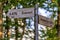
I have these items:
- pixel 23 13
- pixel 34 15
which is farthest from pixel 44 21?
pixel 23 13

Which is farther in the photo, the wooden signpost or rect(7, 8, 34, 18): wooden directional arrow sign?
rect(7, 8, 34, 18): wooden directional arrow sign

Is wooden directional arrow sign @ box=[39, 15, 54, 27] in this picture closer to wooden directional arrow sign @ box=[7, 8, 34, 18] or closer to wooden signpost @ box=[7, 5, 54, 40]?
wooden signpost @ box=[7, 5, 54, 40]

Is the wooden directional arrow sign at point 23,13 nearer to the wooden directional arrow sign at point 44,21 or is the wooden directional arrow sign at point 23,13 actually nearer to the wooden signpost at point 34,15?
the wooden signpost at point 34,15

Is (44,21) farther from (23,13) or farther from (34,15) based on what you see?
(23,13)

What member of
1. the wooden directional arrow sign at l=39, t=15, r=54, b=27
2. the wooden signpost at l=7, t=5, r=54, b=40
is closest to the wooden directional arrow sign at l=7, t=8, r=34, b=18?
the wooden signpost at l=7, t=5, r=54, b=40

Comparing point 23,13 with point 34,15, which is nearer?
point 34,15

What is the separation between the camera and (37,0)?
5.50 metres

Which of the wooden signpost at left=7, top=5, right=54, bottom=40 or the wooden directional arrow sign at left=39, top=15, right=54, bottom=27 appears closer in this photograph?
the wooden signpost at left=7, top=5, right=54, bottom=40

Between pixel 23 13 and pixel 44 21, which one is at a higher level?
pixel 23 13

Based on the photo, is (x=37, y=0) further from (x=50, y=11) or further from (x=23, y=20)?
(x=23, y=20)

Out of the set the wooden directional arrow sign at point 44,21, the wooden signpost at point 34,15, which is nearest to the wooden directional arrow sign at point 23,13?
Answer: the wooden signpost at point 34,15

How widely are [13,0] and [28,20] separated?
1.16m

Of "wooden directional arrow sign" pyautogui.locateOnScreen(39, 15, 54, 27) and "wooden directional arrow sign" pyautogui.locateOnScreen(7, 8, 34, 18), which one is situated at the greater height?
"wooden directional arrow sign" pyautogui.locateOnScreen(7, 8, 34, 18)

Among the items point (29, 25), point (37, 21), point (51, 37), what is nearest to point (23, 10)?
point (37, 21)
